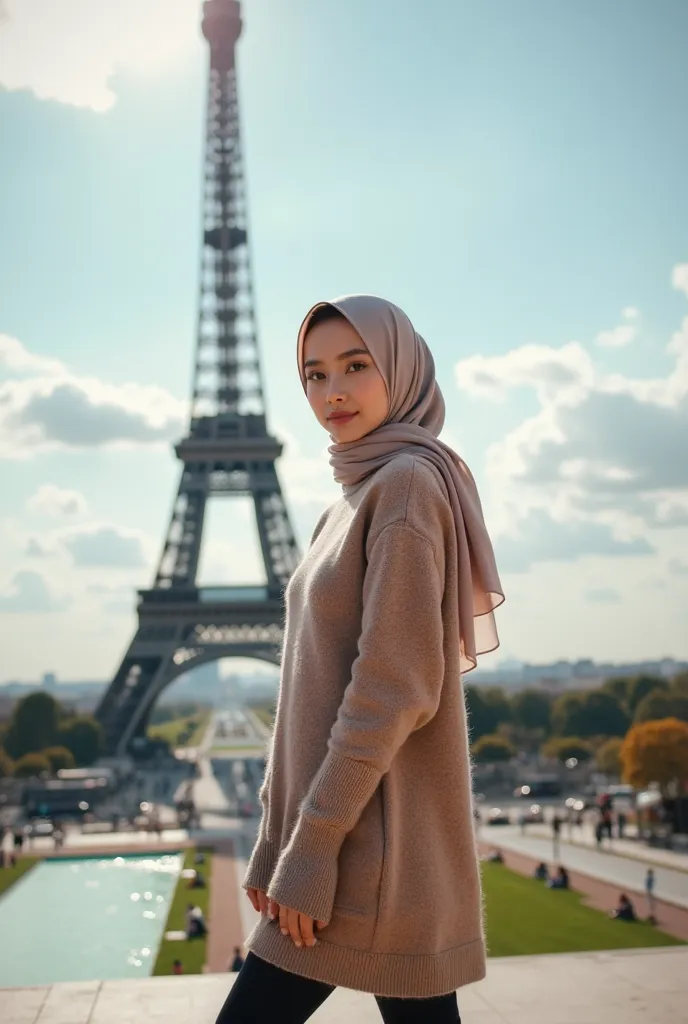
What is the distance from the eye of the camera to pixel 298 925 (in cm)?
240

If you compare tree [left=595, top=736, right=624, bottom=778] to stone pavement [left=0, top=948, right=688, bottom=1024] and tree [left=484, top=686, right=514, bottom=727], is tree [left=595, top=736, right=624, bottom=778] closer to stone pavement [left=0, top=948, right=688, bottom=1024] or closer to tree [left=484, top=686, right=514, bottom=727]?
tree [left=484, top=686, right=514, bottom=727]

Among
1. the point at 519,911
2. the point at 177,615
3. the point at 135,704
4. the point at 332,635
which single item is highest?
the point at 177,615

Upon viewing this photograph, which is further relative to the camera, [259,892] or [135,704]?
[135,704]

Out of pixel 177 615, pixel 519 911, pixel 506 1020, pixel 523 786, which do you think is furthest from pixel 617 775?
pixel 506 1020

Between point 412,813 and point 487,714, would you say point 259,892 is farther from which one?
point 487,714

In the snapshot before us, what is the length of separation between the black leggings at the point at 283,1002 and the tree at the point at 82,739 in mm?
44321

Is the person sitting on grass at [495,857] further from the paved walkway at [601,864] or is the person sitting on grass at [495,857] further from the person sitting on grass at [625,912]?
the person sitting on grass at [625,912]

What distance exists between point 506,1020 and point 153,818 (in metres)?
26.4

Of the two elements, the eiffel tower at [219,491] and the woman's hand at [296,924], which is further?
the eiffel tower at [219,491]

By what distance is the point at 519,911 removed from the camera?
56.7 feet

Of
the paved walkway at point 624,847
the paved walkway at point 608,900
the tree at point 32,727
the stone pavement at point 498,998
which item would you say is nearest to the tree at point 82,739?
the tree at point 32,727

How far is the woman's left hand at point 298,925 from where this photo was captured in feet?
7.84

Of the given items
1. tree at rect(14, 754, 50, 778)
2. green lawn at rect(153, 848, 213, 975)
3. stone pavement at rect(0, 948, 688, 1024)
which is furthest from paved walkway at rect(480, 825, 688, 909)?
tree at rect(14, 754, 50, 778)

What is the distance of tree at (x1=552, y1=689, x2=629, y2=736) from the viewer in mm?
56312
